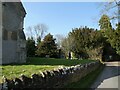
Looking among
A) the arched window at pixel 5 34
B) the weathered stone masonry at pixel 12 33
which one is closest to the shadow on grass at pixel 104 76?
the weathered stone masonry at pixel 12 33

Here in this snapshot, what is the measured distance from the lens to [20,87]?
370 inches

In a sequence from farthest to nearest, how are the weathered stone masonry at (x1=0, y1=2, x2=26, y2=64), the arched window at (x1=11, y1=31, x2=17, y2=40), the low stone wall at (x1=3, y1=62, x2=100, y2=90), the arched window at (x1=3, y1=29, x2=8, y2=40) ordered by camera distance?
the arched window at (x1=11, y1=31, x2=17, y2=40)
the arched window at (x1=3, y1=29, x2=8, y2=40)
the weathered stone masonry at (x1=0, y1=2, x2=26, y2=64)
the low stone wall at (x1=3, y1=62, x2=100, y2=90)

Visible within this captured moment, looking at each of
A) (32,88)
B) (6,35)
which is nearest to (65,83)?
(32,88)

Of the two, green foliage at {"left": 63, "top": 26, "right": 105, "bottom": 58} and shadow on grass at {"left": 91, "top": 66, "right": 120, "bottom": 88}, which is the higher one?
green foliage at {"left": 63, "top": 26, "right": 105, "bottom": 58}

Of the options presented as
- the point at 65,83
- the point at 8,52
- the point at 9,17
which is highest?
the point at 9,17

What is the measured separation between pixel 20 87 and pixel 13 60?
28334 millimetres

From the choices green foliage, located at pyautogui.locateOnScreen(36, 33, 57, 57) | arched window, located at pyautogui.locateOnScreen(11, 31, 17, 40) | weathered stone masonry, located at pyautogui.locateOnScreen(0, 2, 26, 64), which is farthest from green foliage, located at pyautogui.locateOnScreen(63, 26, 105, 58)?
arched window, located at pyautogui.locateOnScreen(11, 31, 17, 40)

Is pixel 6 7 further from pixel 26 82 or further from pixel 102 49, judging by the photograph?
pixel 102 49

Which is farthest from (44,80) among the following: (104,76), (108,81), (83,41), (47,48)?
(83,41)

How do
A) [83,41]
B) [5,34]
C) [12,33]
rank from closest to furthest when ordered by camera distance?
[5,34], [12,33], [83,41]

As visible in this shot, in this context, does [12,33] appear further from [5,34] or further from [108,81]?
[108,81]

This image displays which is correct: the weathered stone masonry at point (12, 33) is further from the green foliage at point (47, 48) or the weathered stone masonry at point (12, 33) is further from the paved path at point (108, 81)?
the green foliage at point (47, 48)

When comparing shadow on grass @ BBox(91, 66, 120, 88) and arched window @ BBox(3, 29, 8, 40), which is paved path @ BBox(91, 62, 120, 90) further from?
arched window @ BBox(3, 29, 8, 40)

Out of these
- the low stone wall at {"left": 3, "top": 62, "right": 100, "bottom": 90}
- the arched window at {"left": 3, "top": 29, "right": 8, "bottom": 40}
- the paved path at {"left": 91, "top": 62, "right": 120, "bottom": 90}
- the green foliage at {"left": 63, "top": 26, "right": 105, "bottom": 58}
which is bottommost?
the paved path at {"left": 91, "top": 62, "right": 120, "bottom": 90}
